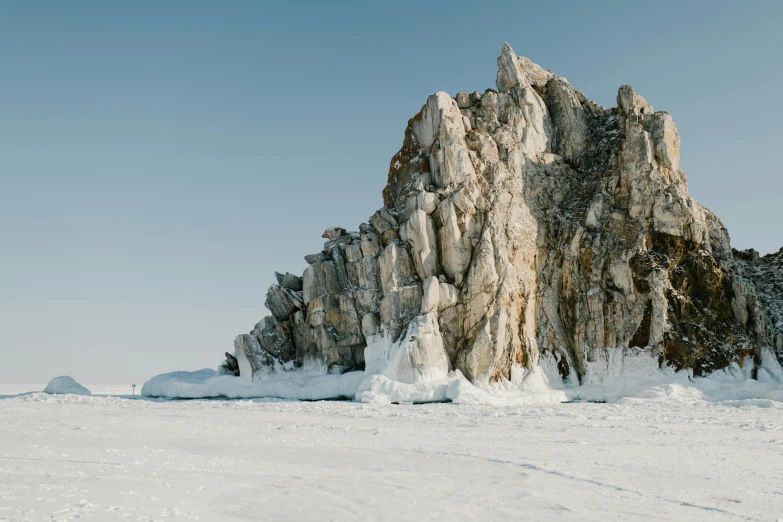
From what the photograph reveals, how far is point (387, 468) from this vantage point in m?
13.4

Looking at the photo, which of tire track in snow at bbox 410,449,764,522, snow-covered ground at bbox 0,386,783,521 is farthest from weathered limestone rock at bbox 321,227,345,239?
tire track in snow at bbox 410,449,764,522

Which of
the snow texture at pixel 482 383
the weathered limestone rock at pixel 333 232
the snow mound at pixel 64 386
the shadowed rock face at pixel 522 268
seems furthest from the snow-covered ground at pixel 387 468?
the weathered limestone rock at pixel 333 232

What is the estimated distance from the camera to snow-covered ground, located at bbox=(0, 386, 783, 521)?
31.3ft

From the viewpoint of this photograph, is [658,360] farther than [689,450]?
Yes

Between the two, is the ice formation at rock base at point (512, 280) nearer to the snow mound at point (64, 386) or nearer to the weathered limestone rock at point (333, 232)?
the weathered limestone rock at point (333, 232)

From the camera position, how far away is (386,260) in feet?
132

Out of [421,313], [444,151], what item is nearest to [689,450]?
[421,313]

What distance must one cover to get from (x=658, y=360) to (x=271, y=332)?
26444mm

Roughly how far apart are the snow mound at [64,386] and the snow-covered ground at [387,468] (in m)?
20.9

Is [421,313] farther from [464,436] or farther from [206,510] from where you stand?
[206,510]

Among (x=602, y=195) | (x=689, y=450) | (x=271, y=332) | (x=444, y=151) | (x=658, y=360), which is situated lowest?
(x=689, y=450)

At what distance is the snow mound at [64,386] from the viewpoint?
146ft

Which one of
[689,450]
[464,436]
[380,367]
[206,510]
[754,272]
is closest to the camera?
[206,510]

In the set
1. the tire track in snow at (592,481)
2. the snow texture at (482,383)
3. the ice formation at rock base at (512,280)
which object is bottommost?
the tire track in snow at (592,481)
